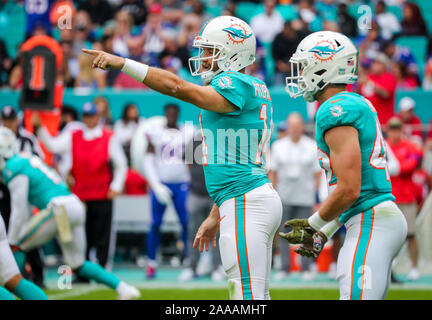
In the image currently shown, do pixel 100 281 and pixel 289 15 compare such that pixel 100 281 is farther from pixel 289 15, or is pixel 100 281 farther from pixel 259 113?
pixel 289 15

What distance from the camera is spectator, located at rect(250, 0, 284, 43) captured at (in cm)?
1345

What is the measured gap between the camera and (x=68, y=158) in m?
9.99

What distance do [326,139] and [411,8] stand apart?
1091 centimetres

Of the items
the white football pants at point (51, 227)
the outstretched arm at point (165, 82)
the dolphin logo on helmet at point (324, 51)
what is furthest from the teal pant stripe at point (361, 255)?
the white football pants at point (51, 227)

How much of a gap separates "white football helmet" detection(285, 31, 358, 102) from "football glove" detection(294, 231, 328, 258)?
2.74ft

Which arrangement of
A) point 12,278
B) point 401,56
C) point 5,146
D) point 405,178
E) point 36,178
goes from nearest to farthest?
point 12,278 < point 5,146 < point 36,178 < point 405,178 < point 401,56

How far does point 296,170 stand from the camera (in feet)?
30.7

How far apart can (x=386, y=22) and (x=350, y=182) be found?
1061 centimetres

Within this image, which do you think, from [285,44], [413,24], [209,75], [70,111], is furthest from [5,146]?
[413,24]

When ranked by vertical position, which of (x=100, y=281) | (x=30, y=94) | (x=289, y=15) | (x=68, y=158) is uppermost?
(x=289, y=15)

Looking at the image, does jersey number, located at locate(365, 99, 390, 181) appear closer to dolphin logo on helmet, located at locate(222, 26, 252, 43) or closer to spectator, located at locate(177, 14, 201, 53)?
dolphin logo on helmet, located at locate(222, 26, 252, 43)

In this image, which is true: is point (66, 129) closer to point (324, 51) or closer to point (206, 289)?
point (206, 289)

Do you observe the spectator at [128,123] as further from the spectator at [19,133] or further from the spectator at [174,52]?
the spectator at [174,52]
